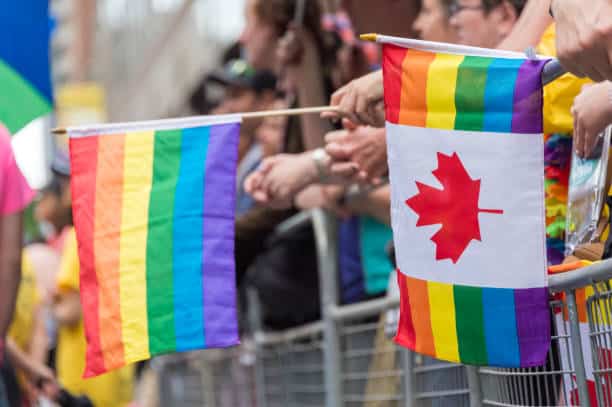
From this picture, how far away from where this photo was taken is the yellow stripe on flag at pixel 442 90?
3547 millimetres

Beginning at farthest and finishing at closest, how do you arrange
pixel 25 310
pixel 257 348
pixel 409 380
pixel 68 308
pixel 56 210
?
pixel 56 210
pixel 68 308
pixel 25 310
pixel 257 348
pixel 409 380

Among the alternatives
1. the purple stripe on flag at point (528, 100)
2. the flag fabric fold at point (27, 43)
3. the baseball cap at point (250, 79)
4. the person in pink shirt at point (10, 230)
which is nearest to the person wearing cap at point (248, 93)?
the baseball cap at point (250, 79)

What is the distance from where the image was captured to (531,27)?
4.18 meters

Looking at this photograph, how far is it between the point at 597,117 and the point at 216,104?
247 inches

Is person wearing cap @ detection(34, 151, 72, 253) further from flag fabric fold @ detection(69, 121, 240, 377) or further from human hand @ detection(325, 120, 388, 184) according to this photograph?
flag fabric fold @ detection(69, 121, 240, 377)

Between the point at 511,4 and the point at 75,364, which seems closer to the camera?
the point at 511,4

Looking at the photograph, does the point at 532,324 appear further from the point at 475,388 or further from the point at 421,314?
the point at 475,388

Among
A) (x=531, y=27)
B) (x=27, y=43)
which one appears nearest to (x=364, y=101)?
(x=531, y=27)

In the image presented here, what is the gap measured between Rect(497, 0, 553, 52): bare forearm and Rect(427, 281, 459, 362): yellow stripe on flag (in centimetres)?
92

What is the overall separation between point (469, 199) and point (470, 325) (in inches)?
11.7

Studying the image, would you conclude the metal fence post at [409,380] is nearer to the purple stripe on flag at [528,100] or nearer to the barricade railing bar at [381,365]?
the barricade railing bar at [381,365]

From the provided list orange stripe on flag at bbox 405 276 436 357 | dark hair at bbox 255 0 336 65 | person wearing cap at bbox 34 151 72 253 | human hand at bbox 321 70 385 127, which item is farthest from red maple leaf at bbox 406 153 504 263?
person wearing cap at bbox 34 151 72 253

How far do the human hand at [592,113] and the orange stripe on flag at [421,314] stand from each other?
55 cm

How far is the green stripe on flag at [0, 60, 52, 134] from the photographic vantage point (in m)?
5.68
